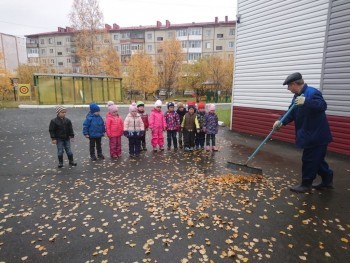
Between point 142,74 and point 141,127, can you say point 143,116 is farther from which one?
point 142,74

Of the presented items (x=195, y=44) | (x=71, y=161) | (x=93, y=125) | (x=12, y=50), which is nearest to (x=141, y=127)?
(x=93, y=125)

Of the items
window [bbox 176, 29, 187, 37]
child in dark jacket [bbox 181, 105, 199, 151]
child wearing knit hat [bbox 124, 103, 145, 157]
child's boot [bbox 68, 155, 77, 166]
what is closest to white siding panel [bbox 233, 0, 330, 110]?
child in dark jacket [bbox 181, 105, 199, 151]

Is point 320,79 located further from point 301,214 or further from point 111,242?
point 111,242

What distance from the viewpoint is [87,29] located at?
3409 centimetres

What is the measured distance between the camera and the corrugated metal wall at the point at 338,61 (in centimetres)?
730

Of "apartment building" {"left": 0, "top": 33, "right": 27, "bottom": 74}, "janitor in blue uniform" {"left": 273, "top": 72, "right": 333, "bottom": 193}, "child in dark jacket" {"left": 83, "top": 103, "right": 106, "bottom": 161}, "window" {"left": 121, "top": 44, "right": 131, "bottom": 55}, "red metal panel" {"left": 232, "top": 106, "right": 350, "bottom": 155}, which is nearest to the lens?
"janitor in blue uniform" {"left": 273, "top": 72, "right": 333, "bottom": 193}

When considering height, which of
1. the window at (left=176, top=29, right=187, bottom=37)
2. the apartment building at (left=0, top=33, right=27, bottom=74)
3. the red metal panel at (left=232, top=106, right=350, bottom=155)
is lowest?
the red metal panel at (left=232, top=106, right=350, bottom=155)

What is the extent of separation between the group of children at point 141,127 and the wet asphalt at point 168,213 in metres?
0.77

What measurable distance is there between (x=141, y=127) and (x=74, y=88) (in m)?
20.9

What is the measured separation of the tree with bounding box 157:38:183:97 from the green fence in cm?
1247

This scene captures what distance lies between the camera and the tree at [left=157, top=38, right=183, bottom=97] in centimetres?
3927

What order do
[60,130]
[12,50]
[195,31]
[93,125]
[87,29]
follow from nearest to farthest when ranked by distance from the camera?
[60,130] < [93,125] < [87,29] < [195,31] < [12,50]

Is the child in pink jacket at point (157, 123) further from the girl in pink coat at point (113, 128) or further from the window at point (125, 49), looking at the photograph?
the window at point (125, 49)

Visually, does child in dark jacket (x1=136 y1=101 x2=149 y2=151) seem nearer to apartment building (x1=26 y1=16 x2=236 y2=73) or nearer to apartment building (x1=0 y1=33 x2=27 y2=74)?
apartment building (x1=26 y1=16 x2=236 y2=73)
